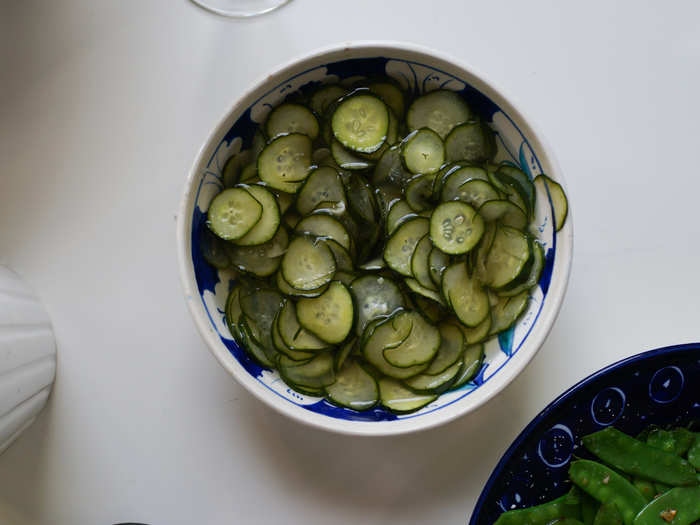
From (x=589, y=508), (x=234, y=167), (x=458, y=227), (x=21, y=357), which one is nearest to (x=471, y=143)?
(x=458, y=227)

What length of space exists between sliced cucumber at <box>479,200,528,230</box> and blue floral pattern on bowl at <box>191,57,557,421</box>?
1.3 inches

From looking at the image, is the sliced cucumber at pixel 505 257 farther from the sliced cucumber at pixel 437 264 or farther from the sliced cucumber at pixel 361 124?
the sliced cucumber at pixel 361 124

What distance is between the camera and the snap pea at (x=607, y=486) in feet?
4.42

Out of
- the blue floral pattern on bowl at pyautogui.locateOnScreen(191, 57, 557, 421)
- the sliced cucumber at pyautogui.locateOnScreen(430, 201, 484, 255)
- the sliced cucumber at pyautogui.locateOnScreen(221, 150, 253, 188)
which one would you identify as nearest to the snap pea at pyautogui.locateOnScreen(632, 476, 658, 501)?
the blue floral pattern on bowl at pyautogui.locateOnScreen(191, 57, 557, 421)

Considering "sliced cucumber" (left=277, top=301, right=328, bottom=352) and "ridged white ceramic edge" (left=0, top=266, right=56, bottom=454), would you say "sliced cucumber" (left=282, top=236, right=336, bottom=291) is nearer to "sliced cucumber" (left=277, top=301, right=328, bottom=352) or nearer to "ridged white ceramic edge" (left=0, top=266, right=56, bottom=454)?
"sliced cucumber" (left=277, top=301, right=328, bottom=352)

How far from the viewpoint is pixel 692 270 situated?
5.08ft

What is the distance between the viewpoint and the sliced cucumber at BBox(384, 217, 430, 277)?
1330 millimetres

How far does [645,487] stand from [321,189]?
3.16 feet

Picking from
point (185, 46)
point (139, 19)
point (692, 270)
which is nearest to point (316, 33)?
point (185, 46)

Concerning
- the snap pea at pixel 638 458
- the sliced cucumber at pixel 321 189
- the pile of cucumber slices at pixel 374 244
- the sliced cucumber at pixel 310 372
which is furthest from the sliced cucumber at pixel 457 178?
the snap pea at pixel 638 458

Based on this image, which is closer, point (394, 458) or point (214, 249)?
point (214, 249)

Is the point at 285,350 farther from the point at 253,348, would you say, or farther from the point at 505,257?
the point at 505,257

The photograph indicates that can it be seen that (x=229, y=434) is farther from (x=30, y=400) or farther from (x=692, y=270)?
(x=692, y=270)

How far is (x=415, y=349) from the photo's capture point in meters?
1.32
